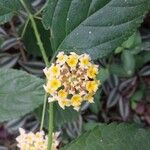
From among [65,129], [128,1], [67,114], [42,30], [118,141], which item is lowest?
[65,129]


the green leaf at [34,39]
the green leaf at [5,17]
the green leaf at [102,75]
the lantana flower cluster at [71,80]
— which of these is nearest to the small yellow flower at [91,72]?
the lantana flower cluster at [71,80]

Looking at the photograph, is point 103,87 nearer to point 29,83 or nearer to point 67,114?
point 67,114

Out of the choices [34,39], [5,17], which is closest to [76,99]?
[5,17]

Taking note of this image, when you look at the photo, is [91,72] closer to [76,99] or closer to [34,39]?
[76,99]

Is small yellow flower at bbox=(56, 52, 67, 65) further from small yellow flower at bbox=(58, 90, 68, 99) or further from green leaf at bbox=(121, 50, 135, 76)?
green leaf at bbox=(121, 50, 135, 76)

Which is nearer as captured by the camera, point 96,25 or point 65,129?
point 96,25

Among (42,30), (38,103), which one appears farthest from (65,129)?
(38,103)

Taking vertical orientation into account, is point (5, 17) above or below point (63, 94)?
above
